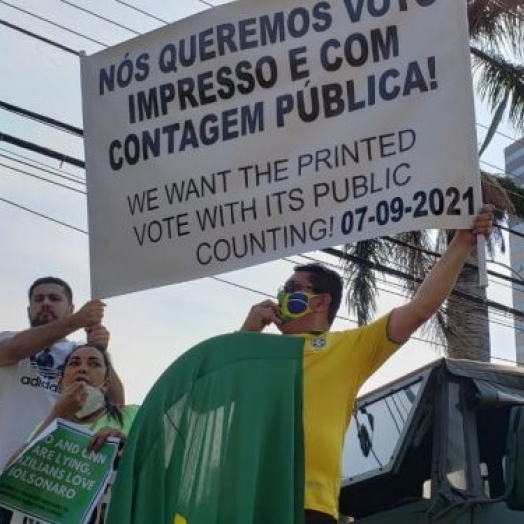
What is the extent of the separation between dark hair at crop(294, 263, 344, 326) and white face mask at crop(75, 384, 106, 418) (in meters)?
1.23

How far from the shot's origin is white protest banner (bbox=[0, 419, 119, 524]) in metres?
4.10

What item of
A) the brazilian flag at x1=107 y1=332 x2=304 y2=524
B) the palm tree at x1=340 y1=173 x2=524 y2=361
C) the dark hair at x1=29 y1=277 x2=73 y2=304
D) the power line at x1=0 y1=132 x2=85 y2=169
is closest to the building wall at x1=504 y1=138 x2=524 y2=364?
the palm tree at x1=340 y1=173 x2=524 y2=361

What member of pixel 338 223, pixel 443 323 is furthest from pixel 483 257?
pixel 443 323

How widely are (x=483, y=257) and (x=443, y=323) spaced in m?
11.2

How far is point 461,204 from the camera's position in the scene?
3672 mm

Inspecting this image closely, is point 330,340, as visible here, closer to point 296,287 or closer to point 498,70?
point 296,287

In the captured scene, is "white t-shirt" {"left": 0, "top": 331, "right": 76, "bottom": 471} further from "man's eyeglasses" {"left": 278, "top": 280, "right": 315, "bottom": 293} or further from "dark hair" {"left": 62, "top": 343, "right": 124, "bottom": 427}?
"man's eyeglasses" {"left": 278, "top": 280, "right": 315, "bottom": 293}

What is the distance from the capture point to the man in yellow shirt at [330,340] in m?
3.24

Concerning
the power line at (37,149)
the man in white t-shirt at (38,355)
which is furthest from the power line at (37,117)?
the man in white t-shirt at (38,355)

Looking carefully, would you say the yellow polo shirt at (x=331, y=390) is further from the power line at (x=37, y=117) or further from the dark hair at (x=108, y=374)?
the power line at (x=37, y=117)

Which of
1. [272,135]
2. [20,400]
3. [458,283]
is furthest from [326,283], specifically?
[458,283]

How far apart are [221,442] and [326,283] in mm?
1146

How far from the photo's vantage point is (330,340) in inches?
138

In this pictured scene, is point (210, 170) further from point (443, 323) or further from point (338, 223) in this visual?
point (443, 323)
